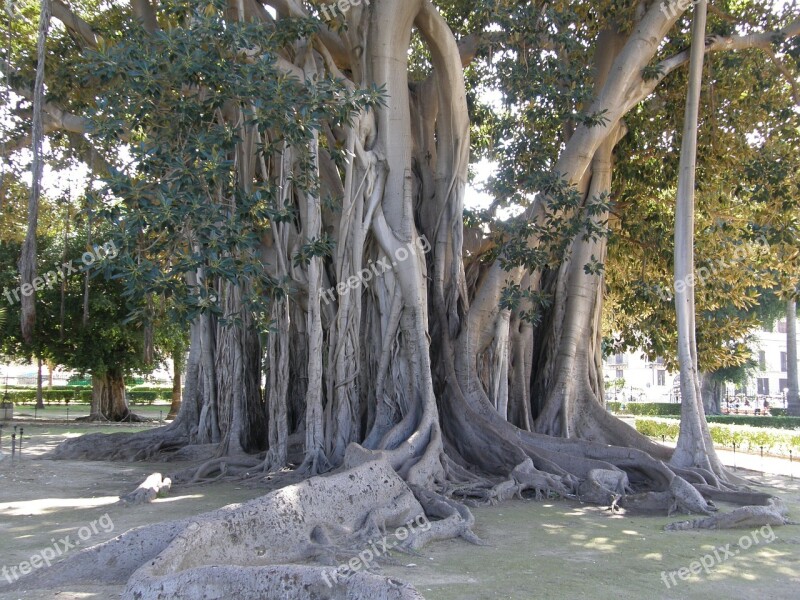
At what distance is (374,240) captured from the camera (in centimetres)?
893

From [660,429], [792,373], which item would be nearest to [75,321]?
[660,429]

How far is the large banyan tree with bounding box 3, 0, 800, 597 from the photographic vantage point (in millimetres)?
6379

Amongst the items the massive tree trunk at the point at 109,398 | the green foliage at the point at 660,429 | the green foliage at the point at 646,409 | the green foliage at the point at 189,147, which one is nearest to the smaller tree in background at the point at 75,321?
the massive tree trunk at the point at 109,398

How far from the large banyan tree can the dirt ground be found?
0.44m

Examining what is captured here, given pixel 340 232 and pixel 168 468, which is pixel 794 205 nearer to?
pixel 340 232

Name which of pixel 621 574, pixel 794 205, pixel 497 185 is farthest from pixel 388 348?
pixel 794 205

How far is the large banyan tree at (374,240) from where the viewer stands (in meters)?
6.38

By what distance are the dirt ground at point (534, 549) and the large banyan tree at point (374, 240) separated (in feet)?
1.44

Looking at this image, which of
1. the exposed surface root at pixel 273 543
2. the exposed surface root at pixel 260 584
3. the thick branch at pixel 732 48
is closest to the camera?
the exposed surface root at pixel 260 584

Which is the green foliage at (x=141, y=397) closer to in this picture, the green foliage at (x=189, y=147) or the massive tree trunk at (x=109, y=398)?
the massive tree trunk at (x=109, y=398)

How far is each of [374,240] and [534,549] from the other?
449cm

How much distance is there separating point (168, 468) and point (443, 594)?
6.46 metres

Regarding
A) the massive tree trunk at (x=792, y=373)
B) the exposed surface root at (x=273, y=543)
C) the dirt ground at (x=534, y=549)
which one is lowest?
the dirt ground at (x=534, y=549)

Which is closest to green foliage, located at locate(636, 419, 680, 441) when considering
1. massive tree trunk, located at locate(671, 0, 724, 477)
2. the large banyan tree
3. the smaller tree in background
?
the large banyan tree
